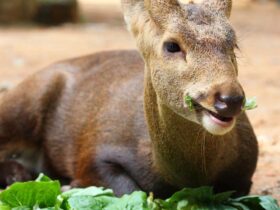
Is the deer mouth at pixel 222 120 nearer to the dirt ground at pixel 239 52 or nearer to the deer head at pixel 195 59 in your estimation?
the deer head at pixel 195 59

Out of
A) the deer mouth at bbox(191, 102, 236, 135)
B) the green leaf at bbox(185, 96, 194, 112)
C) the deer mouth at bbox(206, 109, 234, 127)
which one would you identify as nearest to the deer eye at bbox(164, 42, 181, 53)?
the green leaf at bbox(185, 96, 194, 112)

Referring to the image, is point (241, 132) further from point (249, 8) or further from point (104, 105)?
point (249, 8)

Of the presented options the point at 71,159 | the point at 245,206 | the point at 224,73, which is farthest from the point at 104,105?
the point at 224,73

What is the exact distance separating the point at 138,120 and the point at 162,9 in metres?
0.99

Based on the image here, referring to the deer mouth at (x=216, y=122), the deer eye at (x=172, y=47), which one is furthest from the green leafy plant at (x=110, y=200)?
the deer eye at (x=172, y=47)

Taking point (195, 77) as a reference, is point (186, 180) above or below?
below

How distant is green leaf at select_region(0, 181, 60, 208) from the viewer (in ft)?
15.8

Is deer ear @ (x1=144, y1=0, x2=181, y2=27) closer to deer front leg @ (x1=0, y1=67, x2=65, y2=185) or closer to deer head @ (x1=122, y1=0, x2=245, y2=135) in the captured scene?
deer head @ (x1=122, y1=0, x2=245, y2=135)

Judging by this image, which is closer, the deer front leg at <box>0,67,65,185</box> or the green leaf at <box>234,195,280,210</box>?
the green leaf at <box>234,195,280,210</box>

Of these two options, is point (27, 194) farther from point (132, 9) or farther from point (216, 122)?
point (216, 122)

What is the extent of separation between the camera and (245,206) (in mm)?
4680

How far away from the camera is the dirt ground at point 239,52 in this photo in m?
6.66

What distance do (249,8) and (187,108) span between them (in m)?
16.0

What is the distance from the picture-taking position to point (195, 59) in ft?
13.5
